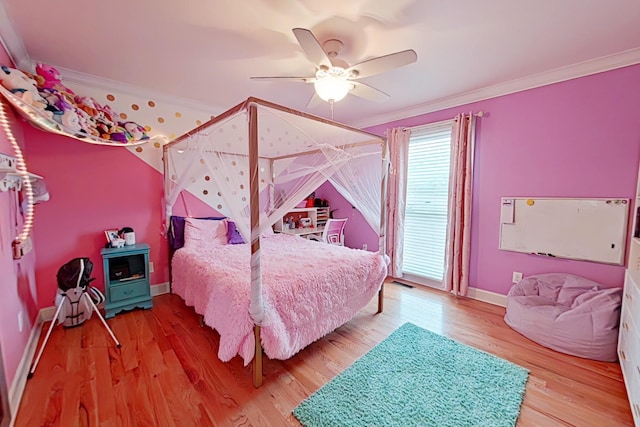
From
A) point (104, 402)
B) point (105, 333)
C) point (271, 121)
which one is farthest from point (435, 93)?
point (105, 333)

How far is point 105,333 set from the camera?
2.31 metres

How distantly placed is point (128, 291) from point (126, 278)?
14cm

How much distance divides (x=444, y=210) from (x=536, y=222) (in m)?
0.93

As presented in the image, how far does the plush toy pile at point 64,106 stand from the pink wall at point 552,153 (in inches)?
143

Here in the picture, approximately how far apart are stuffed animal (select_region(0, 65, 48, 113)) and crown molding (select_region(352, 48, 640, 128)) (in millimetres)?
3680

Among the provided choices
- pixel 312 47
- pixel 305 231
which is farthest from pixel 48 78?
pixel 305 231

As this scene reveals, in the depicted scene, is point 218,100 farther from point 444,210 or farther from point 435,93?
point 444,210

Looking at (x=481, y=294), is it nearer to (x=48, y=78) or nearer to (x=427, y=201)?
(x=427, y=201)

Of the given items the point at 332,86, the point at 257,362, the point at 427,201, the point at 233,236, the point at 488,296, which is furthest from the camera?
the point at 427,201

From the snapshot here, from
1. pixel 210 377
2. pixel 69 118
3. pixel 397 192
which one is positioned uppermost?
pixel 69 118

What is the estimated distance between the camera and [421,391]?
1.70 metres

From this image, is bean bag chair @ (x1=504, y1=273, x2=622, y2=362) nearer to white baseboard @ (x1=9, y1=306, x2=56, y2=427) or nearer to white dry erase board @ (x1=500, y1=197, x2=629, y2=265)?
white dry erase board @ (x1=500, y1=197, x2=629, y2=265)

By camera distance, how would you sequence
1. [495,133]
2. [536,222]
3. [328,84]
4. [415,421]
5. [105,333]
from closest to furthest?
[415,421]
[328,84]
[105,333]
[536,222]
[495,133]

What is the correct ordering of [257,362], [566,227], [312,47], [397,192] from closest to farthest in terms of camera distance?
1. [312,47]
2. [257,362]
3. [566,227]
4. [397,192]
